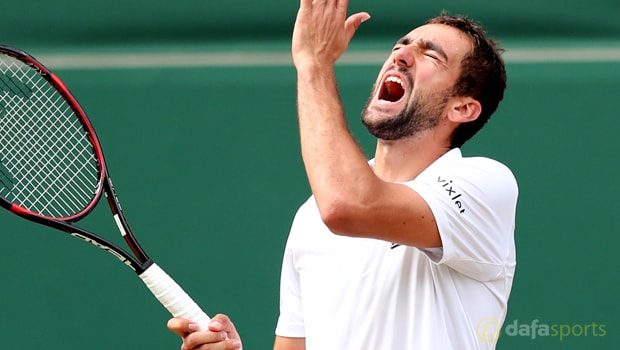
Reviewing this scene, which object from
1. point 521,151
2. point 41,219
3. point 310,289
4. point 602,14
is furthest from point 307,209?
point 602,14

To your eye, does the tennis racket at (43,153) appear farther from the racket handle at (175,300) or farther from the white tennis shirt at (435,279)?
the white tennis shirt at (435,279)

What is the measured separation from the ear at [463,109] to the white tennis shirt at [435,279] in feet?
0.53

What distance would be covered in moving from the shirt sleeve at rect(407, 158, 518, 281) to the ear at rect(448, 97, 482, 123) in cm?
18

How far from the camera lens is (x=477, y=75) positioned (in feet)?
7.49

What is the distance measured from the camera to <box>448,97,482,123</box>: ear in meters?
2.25

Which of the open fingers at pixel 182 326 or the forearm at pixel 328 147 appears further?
the open fingers at pixel 182 326

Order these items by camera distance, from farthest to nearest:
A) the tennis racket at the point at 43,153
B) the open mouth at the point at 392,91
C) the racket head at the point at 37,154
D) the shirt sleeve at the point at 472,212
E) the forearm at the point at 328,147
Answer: the racket head at the point at 37,154
the tennis racket at the point at 43,153
the open mouth at the point at 392,91
the shirt sleeve at the point at 472,212
the forearm at the point at 328,147

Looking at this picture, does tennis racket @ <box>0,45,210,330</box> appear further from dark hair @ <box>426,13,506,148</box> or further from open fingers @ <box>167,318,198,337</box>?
dark hair @ <box>426,13,506,148</box>

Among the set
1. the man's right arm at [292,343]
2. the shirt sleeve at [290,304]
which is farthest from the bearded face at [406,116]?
the man's right arm at [292,343]

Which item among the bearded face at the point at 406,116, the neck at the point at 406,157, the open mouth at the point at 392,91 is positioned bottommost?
the neck at the point at 406,157

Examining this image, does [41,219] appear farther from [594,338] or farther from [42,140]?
[594,338]

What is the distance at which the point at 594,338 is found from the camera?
3260 mm

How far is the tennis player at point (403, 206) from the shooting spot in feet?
6.20

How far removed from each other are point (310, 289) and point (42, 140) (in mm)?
1173
